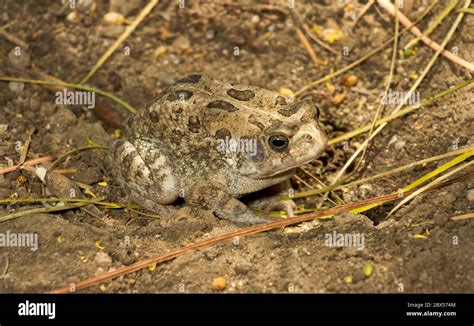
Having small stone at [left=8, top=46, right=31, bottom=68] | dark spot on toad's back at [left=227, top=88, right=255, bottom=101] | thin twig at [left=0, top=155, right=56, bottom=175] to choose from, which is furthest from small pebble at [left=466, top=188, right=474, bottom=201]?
small stone at [left=8, top=46, right=31, bottom=68]

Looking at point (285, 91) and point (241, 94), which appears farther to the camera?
point (285, 91)

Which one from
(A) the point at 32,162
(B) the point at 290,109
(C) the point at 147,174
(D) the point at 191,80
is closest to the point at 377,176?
(B) the point at 290,109

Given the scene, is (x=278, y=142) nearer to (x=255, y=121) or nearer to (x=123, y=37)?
(x=255, y=121)

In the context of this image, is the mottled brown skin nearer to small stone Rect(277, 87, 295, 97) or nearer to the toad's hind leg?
the toad's hind leg

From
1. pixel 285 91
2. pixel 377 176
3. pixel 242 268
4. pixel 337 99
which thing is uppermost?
pixel 285 91

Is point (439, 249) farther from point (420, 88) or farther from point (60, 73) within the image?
point (60, 73)
